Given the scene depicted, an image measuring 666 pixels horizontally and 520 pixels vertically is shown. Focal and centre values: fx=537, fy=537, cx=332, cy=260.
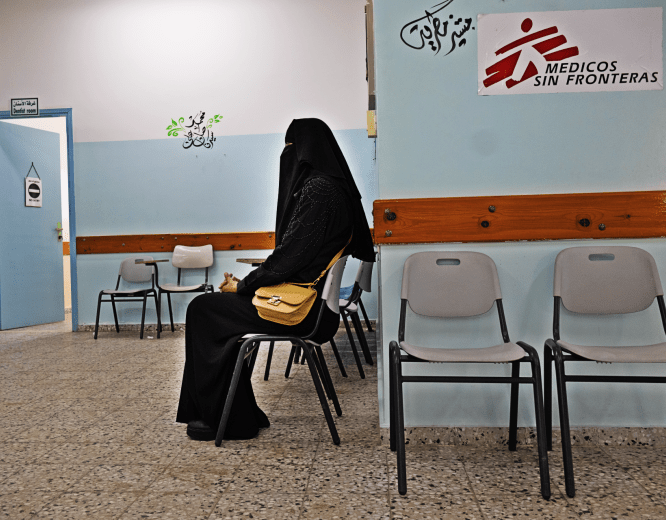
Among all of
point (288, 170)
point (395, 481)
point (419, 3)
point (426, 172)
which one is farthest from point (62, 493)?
point (419, 3)

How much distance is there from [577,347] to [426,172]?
848mm

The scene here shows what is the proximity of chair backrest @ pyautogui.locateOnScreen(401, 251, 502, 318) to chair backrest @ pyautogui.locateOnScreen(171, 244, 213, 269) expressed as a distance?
11.8ft

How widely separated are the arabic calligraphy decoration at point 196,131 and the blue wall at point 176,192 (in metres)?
0.07

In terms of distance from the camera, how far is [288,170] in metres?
2.40

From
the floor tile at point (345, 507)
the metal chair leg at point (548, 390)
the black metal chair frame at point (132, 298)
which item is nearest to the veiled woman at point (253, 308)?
the floor tile at point (345, 507)

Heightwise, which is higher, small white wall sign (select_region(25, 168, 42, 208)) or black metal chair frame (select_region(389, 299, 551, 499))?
small white wall sign (select_region(25, 168, 42, 208))

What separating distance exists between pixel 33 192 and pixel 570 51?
584cm

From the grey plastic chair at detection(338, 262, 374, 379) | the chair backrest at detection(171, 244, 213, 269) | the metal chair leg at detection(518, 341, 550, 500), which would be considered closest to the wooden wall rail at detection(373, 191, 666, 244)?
the metal chair leg at detection(518, 341, 550, 500)

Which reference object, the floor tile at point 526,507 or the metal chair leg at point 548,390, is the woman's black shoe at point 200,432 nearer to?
the floor tile at point 526,507

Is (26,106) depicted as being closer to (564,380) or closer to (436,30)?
(436,30)

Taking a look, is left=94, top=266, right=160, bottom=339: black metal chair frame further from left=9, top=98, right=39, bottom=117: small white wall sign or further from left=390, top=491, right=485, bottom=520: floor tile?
left=390, top=491, right=485, bottom=520: floor tile

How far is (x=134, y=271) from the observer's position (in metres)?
5.42

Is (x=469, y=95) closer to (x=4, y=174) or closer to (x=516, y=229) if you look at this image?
(x=516, y=229)

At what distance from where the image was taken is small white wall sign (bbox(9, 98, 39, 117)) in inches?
218
